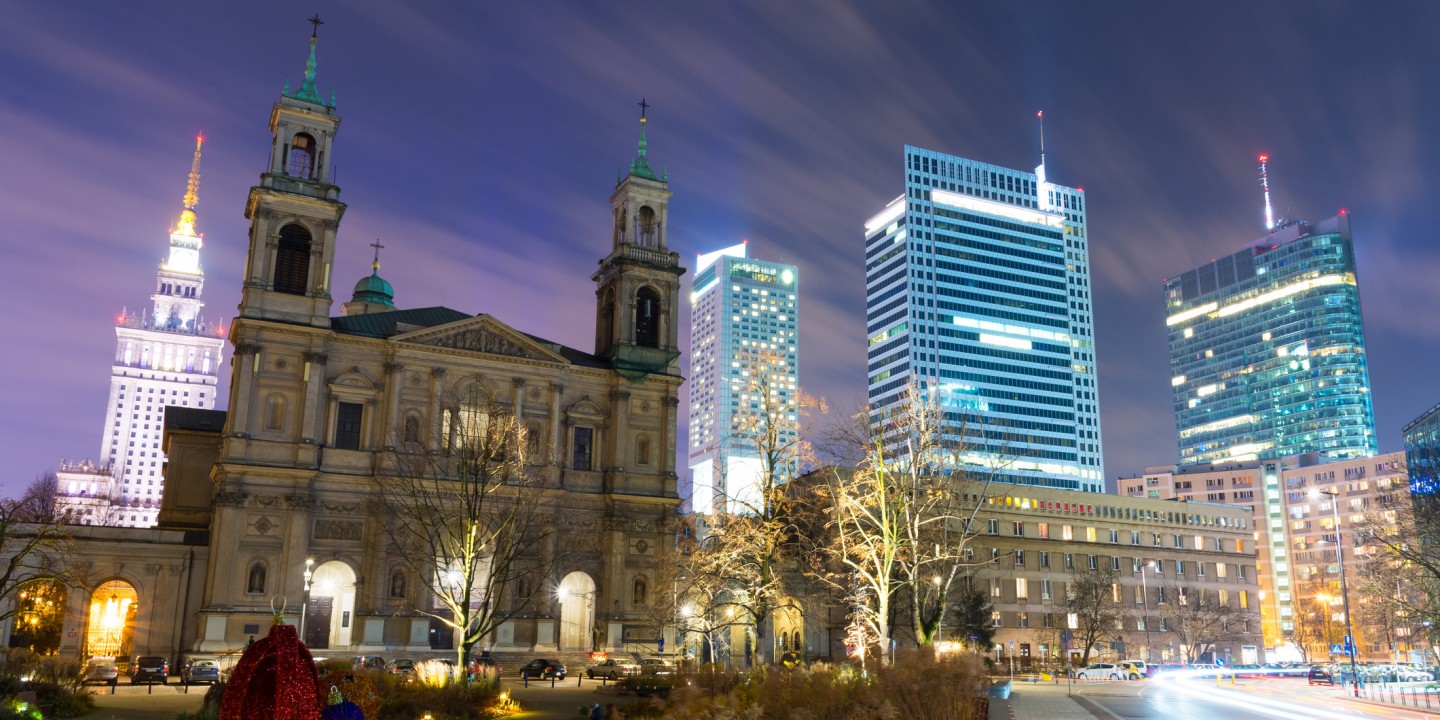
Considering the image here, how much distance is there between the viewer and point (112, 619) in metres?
70.9

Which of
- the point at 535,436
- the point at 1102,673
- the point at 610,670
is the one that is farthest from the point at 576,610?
the point at 1102,673

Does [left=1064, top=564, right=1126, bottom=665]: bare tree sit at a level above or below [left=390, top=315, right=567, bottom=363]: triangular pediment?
below

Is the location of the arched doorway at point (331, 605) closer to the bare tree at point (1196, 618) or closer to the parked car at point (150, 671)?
the parked car at point (150, 671)

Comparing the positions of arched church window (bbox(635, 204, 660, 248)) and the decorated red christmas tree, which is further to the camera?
arched church window (bbox(635, 204, 660, 248))

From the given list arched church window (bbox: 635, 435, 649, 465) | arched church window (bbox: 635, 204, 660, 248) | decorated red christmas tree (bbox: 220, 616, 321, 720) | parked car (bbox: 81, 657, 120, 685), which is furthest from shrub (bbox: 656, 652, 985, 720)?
arched church window (bbox: 635, 204, 660, 248)

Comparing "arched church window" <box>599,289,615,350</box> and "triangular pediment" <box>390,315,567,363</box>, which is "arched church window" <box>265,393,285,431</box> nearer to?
"triangular pediment" <box>390,315,567,363</box>

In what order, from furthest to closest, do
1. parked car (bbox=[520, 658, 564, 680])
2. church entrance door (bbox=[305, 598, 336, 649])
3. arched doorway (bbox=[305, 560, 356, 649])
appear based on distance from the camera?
1. arched doorway (bbox=[305, 560, 356, 649])
2. church entrance door (bbox=[305, 598, 336, 649])
3. parked car (bbox=[520, 658, 564, 680])

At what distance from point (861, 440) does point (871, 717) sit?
2051 cm

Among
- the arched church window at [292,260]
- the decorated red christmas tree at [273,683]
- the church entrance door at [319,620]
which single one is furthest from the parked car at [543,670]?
the decorated red christmas tree at [273,683]

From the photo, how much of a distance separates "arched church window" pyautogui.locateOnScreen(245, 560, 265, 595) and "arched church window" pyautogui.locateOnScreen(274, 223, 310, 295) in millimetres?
17629

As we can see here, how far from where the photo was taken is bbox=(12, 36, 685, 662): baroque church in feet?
213

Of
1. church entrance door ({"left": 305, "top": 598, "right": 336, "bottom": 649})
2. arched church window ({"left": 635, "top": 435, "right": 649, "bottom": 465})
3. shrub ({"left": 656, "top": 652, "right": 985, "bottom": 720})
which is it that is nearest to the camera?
shrub ({"left": 656, "top": 652, "right": 985, "bottom": 720})

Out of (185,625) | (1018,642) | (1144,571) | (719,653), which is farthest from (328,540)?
(1144,571)

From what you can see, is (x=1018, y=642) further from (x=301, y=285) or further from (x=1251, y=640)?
(x=301, y=285)
